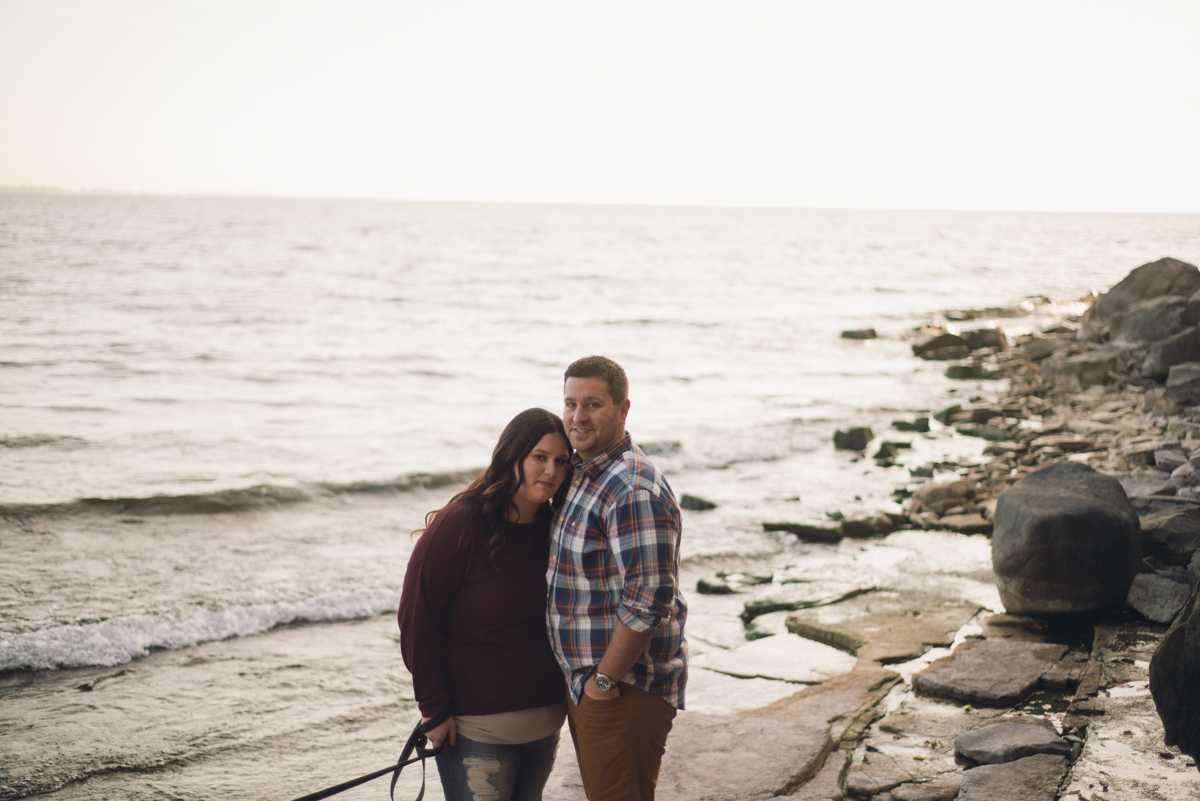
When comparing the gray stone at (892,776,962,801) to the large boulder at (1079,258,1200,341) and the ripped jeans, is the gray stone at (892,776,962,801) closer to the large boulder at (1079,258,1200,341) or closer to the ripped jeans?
the ripped jeans

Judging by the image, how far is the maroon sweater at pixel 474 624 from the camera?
9.62 ft

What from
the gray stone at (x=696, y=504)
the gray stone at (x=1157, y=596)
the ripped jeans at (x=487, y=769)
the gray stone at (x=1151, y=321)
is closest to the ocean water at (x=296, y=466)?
the gray stone at (x=696, y=504)

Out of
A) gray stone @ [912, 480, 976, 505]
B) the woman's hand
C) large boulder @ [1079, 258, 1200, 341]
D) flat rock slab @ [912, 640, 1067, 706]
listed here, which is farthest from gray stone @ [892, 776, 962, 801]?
large boulder @ [1079, 258, 1200, 341]

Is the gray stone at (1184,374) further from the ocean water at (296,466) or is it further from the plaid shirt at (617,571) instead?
the plaid shirt at (617,571)

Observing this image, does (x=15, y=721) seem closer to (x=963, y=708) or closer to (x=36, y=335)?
(x=963, y=708)

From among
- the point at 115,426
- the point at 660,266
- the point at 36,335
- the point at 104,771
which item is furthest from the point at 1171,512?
the point at 660,266

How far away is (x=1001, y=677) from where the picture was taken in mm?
5141

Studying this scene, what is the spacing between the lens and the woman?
2941 mm

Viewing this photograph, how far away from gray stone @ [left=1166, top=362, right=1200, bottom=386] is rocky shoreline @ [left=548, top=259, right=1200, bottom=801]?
88 cm

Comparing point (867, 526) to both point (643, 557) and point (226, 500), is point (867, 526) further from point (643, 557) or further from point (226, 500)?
point (226, 500)

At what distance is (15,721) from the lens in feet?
19.1

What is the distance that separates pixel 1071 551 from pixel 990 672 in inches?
51.1

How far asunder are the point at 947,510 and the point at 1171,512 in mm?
3152

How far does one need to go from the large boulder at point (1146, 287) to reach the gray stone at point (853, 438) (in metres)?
8.37
